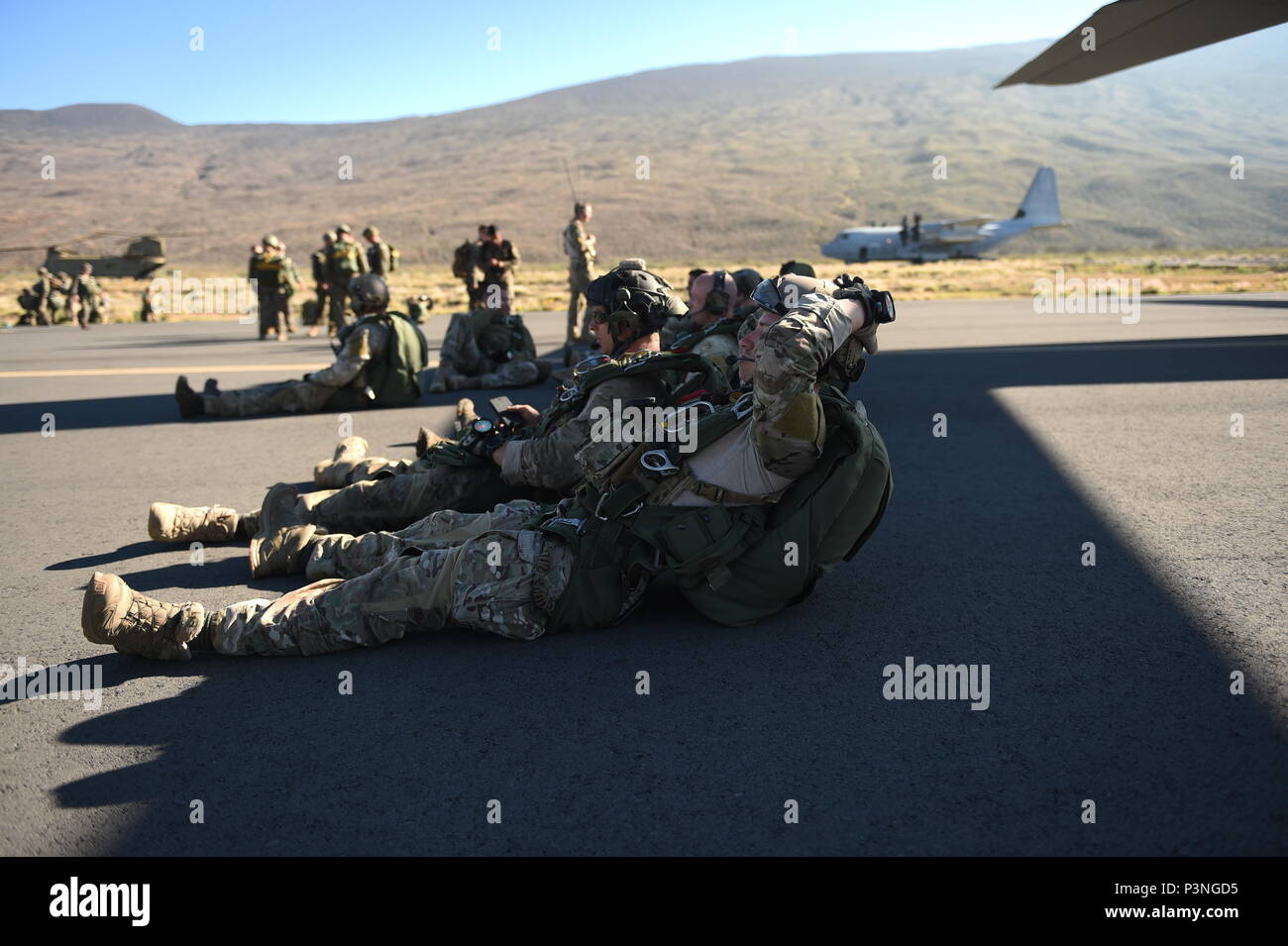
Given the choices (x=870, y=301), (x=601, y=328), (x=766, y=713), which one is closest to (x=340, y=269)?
(x=601, y=328)

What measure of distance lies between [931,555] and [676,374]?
5.35ft

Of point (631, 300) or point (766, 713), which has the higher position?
point (631, 300)

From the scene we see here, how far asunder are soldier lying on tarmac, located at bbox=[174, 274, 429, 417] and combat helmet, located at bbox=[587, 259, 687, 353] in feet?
14.5

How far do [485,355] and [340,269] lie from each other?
253 inches

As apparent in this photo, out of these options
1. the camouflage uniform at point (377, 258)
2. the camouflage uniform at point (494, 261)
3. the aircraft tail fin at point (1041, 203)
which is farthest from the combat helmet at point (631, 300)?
the aircraft tail fin at point (1041, 203)

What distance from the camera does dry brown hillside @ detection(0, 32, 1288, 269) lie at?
98.1 meters

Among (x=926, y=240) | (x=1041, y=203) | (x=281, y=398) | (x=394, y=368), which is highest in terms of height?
(x=1041, y=203)

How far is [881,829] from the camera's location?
2658 mm

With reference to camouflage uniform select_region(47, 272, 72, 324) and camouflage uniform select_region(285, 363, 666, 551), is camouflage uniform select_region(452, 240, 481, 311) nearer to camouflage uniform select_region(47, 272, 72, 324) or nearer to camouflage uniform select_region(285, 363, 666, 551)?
camouflage uniform select_region(285, 363, 666, 551)

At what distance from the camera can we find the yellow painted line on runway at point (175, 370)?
1394cm

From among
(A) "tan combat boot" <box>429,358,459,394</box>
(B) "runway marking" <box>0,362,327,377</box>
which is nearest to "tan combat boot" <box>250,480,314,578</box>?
(A) "tan combat boot" <box>429,358,459,394</box>

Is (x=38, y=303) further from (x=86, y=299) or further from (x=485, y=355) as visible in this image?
(x=485, y=355)

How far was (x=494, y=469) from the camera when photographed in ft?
17.6
